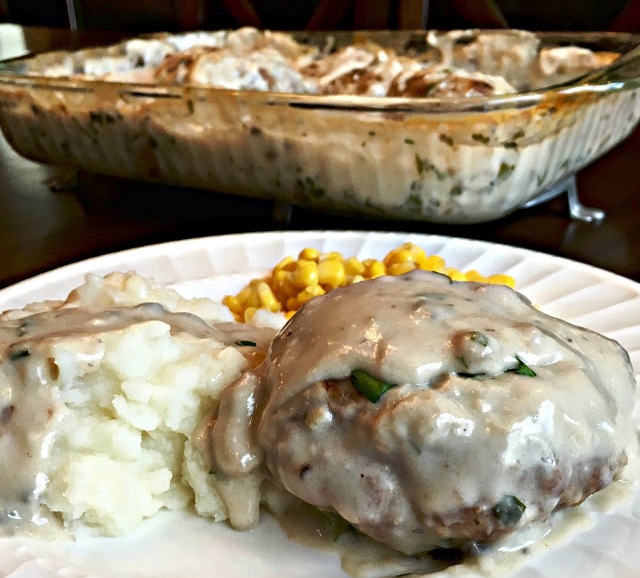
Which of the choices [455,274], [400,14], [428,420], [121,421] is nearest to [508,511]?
[428,420]

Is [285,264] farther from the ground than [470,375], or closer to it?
closer to it

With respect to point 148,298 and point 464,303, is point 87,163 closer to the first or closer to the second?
point 148,298

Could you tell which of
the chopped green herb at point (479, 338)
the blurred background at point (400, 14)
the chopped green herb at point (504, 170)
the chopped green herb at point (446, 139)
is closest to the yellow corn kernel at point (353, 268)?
the chopped green herb at point (446, 139)

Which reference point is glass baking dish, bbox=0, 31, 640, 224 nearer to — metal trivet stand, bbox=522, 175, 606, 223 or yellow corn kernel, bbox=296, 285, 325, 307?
metal trivet stand, bbox=522, 175, 606, 223

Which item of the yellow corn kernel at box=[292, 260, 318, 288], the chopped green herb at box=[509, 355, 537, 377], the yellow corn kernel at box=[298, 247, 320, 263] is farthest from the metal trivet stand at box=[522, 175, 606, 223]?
the chopped green herb at box=[509, 355, 537, 377]

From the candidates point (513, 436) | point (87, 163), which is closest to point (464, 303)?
point (513, 436)

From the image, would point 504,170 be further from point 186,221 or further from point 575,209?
point 186,221
